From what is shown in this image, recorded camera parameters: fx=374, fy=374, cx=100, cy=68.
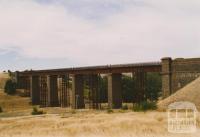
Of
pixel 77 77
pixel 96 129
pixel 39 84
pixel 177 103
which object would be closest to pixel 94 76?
pixel 77 77

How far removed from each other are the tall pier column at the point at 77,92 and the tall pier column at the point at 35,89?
20.0 m

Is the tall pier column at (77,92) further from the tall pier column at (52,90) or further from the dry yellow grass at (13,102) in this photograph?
the dry yellow grass at (13,102)

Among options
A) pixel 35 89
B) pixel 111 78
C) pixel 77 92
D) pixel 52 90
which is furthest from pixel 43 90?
pixel 111 78

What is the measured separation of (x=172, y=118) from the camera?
3045cm

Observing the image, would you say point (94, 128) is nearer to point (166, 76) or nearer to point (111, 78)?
point (166, 76)

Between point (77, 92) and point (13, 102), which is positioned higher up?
point (77, 92)

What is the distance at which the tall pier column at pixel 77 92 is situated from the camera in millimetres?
69438

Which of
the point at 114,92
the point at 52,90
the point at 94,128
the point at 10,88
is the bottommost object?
the point at 94,128

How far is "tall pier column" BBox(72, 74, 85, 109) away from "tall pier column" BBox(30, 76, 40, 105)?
1996cm

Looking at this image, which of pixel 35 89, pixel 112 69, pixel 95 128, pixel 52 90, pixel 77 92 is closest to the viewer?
pixel 95 128

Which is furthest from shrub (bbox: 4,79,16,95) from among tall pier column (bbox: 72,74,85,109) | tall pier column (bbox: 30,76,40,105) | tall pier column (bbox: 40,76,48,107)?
tall pier column (bbox: 72,74,85,109)

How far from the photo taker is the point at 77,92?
70.3 m

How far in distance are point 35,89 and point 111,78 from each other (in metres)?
32.7

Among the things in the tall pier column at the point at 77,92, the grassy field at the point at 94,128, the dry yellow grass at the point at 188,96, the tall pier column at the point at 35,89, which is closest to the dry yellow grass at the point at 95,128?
the grassy field at the point at 94,128
